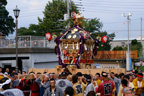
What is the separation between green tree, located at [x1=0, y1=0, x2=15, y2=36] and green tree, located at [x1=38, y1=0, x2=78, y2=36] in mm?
5428

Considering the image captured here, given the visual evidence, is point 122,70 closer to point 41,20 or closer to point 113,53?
point 113,53

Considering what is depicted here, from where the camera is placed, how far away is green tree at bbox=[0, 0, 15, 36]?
125ft

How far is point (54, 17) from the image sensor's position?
42031mm

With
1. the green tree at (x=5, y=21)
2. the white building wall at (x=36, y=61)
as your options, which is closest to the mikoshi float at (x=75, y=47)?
the white building wall at (x=36, y=61)

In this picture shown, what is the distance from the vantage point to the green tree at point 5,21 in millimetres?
38016

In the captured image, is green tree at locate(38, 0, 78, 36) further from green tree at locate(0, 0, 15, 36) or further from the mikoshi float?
the mikoshi float

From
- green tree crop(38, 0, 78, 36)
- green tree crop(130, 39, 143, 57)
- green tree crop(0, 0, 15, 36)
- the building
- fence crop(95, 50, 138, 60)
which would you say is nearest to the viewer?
the building

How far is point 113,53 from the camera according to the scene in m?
41.8

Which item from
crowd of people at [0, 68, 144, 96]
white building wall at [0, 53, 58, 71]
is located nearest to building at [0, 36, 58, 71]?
white building wall at [0, 53, 58, 71]

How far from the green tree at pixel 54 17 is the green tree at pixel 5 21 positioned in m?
5.43

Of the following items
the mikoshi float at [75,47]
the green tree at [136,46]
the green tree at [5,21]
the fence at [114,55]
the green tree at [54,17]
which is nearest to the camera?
Answer: the mikoshi float at [75,47]

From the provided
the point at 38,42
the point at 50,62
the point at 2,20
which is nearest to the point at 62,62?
the point at 38,42

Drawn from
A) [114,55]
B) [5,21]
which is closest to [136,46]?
[114,55]

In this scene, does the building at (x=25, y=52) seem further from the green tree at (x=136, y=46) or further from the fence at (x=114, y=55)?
the green tree at (x=136, y=46)
